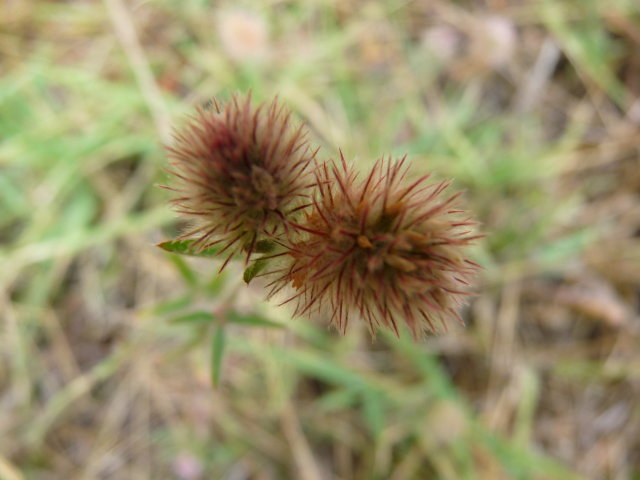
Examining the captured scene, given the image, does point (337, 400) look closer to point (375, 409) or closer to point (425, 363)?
point (375, 409)

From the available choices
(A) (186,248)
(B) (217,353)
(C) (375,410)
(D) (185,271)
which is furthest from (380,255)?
(C) (375,410)

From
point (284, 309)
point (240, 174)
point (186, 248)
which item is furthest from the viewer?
point (284, 309)

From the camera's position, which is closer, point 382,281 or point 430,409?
point 382,281

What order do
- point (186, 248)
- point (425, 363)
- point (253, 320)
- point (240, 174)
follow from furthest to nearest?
point (425, 363) < point (253, 320) < point (186, 248) < point (240, 174)

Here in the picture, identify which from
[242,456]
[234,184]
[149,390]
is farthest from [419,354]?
[234,184]

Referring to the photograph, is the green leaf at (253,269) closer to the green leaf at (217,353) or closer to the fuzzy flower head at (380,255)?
the fuzzy flower head at (380,255)

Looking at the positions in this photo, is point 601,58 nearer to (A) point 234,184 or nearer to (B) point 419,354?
(B) point 419,354

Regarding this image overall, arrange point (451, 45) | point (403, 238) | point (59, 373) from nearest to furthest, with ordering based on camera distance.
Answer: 1. point (403, 238)
2. point (59, 373)
3. point (451, 45)
